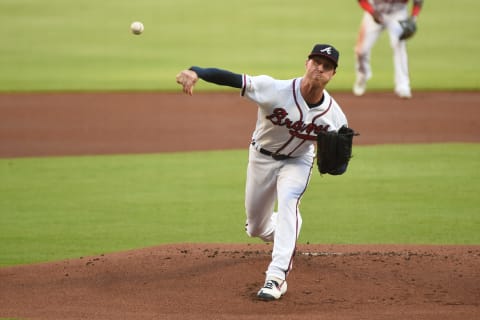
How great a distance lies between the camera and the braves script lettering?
21.7 feet

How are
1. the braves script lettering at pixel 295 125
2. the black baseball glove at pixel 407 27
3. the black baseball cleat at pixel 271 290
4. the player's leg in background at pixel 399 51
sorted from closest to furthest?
the black baseball cleat at pixel 271 290
the braves script lettering at pixel 295 125
the black baseball glove at pixel 407 27
the player's leg in background at pixel 399 51

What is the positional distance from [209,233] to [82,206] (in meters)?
1.57

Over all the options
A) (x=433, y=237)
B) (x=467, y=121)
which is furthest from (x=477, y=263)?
(x=467, y=121)

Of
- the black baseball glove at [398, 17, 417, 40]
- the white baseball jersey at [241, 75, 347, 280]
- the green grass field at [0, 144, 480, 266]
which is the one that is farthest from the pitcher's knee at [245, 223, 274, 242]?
the black baseball glove at [398, 17, 417, 40]

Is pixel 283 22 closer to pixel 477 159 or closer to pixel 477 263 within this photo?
pixel 477 159

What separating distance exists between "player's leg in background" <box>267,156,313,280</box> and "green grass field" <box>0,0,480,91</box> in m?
11.1

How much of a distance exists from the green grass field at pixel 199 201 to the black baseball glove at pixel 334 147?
2.11m

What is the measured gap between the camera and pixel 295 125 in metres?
6.64

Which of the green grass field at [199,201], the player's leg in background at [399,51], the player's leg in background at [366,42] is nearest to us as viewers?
the green grass field at [199,201]

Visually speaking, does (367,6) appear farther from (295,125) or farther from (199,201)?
(295,125)

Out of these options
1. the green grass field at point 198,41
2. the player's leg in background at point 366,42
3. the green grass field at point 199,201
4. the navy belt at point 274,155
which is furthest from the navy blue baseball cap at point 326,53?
the green grass field at point 198,41

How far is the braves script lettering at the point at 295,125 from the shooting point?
6609 millimetres

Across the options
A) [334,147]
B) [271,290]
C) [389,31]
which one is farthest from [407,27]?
[271,290]

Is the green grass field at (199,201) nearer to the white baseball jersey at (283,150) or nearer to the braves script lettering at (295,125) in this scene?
the white baseball jersey at (283,150)
